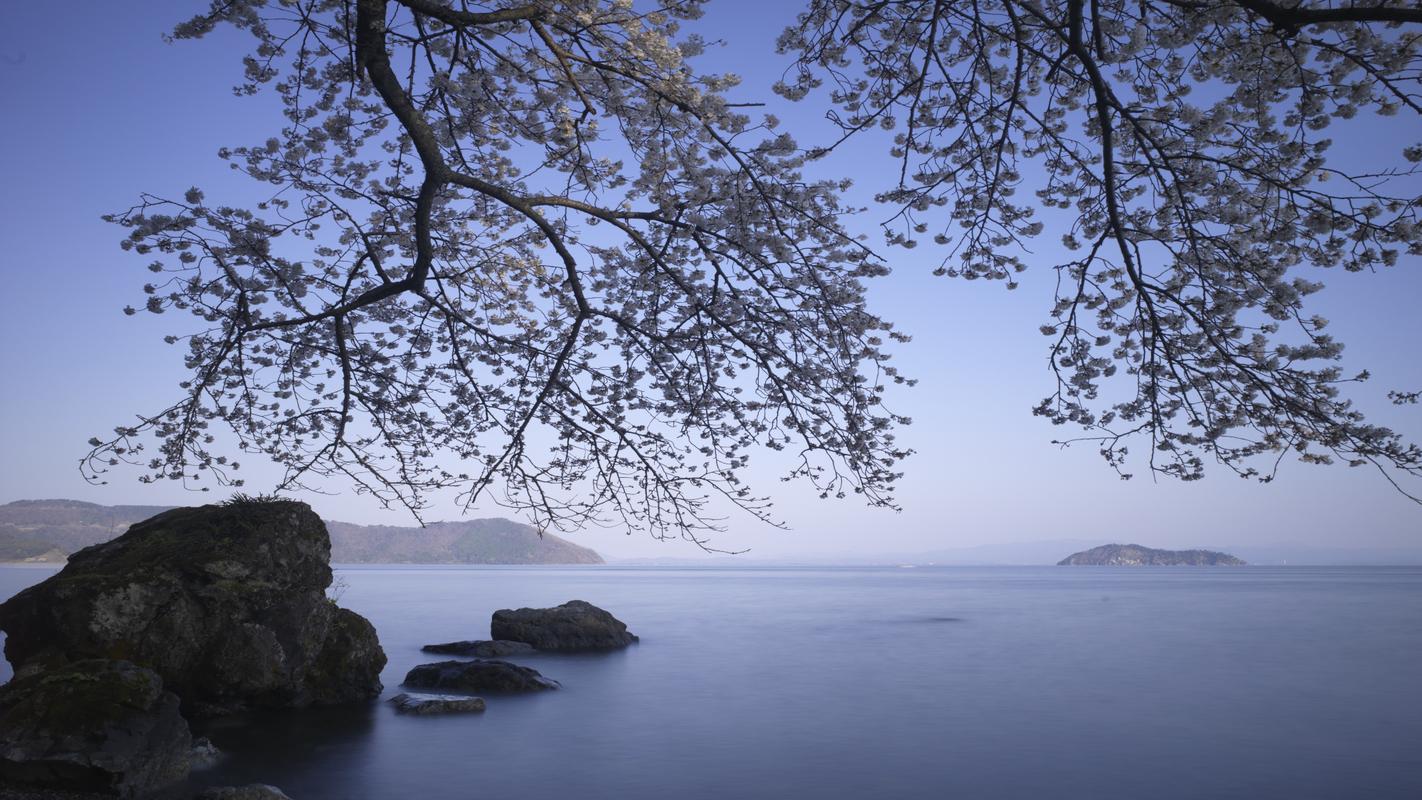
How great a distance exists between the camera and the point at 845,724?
1353 centimetres

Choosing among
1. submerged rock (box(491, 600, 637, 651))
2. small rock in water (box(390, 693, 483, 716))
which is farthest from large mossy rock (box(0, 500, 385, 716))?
submerged rock (box(491, 600, 637, 651))

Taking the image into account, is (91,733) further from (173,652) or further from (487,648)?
(487,648)

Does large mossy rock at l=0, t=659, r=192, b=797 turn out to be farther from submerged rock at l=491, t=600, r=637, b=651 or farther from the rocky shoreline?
submerged rock at l=491, t=600, r=637, b=651

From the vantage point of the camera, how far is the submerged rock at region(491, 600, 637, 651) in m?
21.3

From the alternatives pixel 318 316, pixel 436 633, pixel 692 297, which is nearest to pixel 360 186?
pixel 318 316

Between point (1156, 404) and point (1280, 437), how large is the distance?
1011mm

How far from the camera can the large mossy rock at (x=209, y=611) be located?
986 cm

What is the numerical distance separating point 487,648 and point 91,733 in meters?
12.7

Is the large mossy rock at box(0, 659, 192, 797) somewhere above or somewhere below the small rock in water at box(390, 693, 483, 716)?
above

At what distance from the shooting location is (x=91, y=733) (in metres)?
7.51

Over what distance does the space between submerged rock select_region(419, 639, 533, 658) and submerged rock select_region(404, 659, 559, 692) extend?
4.08 m

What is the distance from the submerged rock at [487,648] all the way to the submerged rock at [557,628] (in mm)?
371

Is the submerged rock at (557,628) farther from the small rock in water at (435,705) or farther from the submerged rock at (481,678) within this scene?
the small rock in water at (435,705)

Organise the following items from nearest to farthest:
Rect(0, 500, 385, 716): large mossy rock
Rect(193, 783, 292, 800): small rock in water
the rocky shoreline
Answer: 1. Rect(193, 783, 292, 800): small rock in water
2. the rocky shoreline
3. Rect(0, 500, 385, 716): large mossy rock
